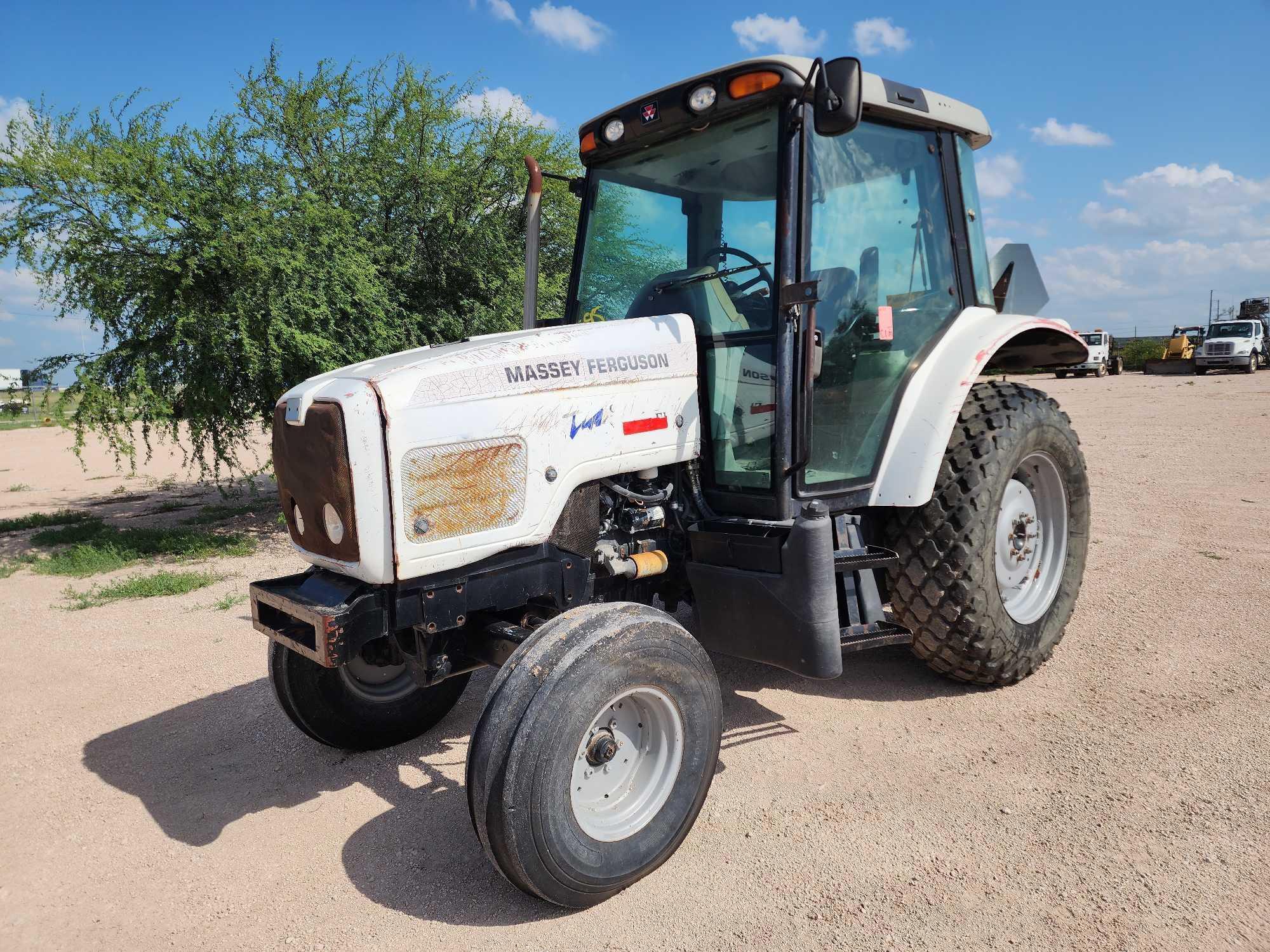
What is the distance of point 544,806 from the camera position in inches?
97.3

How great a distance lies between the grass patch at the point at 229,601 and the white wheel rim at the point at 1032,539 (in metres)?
4.99

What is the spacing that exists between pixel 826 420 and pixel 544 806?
6.10 feet

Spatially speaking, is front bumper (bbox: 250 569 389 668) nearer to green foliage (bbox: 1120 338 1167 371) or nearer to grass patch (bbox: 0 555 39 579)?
grass patch (bbox: 0 555 39 579)

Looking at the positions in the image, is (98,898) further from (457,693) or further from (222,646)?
(222,646)

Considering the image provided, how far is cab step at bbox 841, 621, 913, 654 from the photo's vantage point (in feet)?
11.2

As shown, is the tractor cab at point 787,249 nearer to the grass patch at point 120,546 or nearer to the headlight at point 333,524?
A: the headlight at point 333,524

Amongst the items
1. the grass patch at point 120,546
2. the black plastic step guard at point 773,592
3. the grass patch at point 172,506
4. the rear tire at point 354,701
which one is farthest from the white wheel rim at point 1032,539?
the grass patch at point 172,506

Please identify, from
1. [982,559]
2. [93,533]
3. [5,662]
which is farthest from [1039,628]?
[93,533]

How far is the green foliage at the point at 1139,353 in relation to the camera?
34.3 m

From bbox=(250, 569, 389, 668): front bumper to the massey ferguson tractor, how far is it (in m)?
0.01

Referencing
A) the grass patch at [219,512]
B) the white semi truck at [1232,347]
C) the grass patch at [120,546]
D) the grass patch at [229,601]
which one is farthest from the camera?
the white semi truck at [1232,347]

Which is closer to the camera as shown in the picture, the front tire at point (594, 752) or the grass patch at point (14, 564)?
the front tire at point (594, 752)

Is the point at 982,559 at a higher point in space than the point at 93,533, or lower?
higher

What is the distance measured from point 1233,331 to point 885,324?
31263 millimetres
